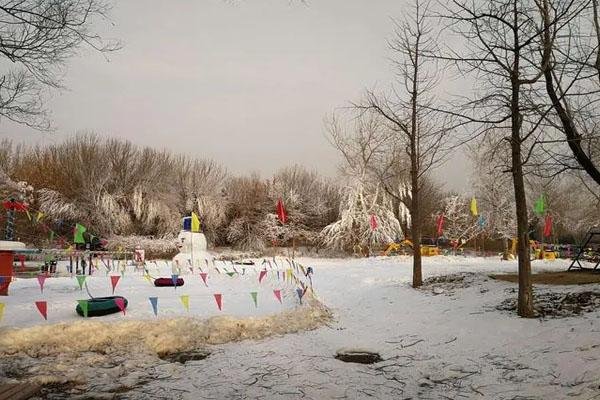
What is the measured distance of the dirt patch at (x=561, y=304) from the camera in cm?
845

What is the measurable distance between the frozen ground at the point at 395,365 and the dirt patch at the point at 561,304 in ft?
1.15

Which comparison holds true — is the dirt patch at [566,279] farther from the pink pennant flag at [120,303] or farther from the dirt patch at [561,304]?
the pink pennant flag at [120,303]

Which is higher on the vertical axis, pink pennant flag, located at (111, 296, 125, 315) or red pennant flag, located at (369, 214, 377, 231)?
red pennant flag, located at (369, 214, 377, 231)

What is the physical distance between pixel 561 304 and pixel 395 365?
14.3 feet

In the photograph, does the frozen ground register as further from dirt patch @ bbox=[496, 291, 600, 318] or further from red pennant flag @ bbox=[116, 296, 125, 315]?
red pennant flag @ bbox=[116, 296, 125, 315]

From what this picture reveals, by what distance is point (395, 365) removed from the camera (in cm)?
715

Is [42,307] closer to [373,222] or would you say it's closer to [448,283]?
[448,283]

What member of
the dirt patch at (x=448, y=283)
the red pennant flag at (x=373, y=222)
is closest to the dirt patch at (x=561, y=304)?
the dirt patch at (x=448, y=283)

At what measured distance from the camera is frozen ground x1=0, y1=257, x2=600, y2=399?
18.8ft

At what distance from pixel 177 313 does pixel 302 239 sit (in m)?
31.5

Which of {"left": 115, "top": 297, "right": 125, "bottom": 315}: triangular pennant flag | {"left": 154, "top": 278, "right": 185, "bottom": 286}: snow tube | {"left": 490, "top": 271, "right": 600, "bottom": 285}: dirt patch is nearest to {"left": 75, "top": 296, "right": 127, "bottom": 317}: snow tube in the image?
{"left": 115, "top": 297, "right": 125, "bottom": 315}: triangular pennant flag

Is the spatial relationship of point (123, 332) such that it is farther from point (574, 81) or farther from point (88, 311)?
point (574, 81)

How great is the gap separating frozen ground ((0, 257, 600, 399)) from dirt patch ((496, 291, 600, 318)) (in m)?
0.35

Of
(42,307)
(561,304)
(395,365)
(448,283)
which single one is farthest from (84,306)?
(448,283)
